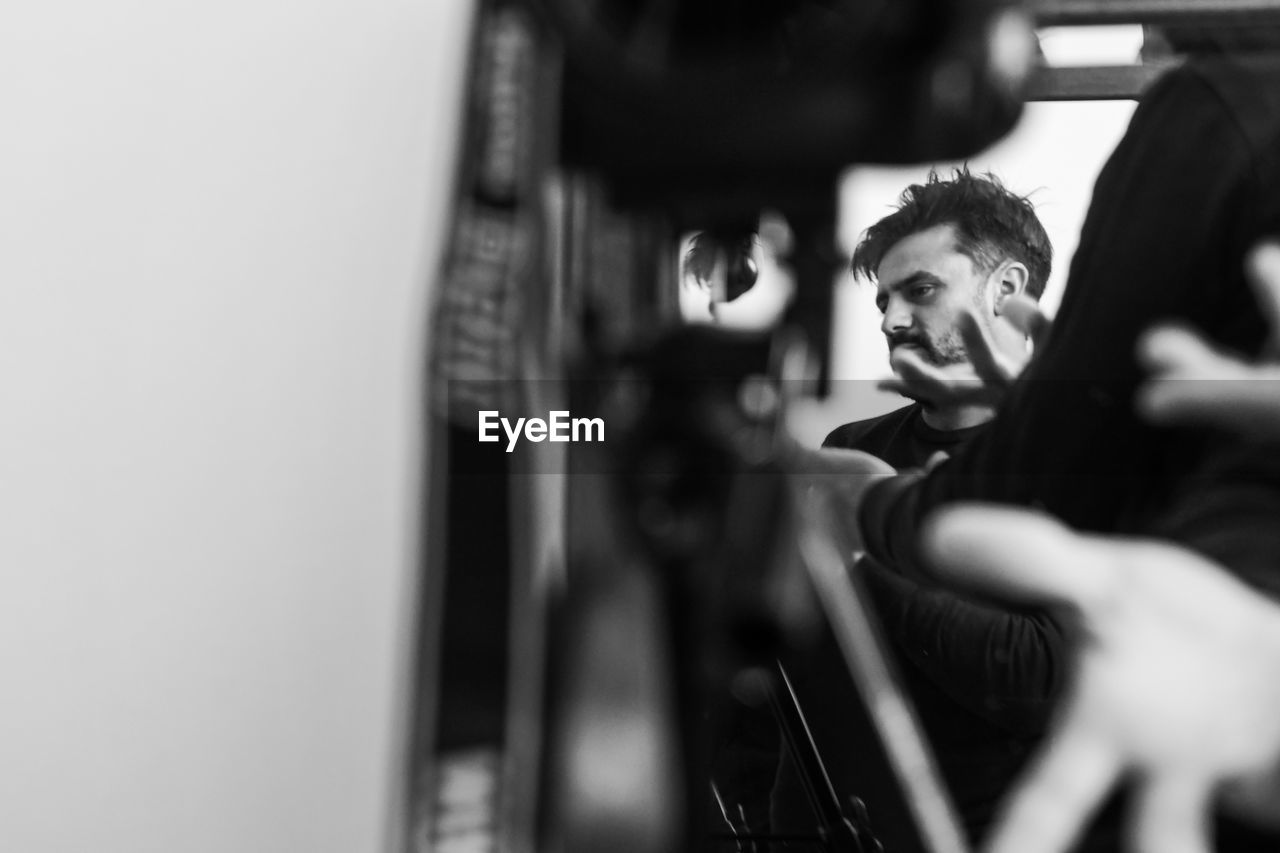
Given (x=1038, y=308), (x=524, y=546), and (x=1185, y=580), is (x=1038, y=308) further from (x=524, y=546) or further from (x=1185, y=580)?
(x=524, y=546)

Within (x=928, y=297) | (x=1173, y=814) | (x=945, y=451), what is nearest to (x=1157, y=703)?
(x=1173, y=814)

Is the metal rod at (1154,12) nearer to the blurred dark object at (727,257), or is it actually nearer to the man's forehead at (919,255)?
the man's forehead at (919,255)

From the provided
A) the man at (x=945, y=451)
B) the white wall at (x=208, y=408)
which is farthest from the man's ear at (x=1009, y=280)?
the white wall at (x=208, y=408)

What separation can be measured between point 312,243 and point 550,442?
1.21ft

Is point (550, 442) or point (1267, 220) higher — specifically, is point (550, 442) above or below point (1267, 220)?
below

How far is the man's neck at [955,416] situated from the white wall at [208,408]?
0.40m

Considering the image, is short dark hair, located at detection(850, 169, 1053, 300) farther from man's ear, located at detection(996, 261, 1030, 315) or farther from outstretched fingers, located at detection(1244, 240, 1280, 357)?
outstretched fingers, located at detection(1244, 240, 1280, 357)

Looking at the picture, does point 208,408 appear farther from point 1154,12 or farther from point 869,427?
point 1154,12

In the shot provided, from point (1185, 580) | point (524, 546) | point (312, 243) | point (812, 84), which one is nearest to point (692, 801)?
point (524, 546)

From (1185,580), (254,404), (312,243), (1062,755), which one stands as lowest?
(1062,755)

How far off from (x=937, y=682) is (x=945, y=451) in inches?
6.9

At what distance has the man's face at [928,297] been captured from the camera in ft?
2.62

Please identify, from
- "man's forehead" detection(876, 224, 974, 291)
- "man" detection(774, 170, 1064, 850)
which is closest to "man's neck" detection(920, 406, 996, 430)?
"man" detection(774, 170, 1064, 850)

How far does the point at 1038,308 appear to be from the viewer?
2.58ft
